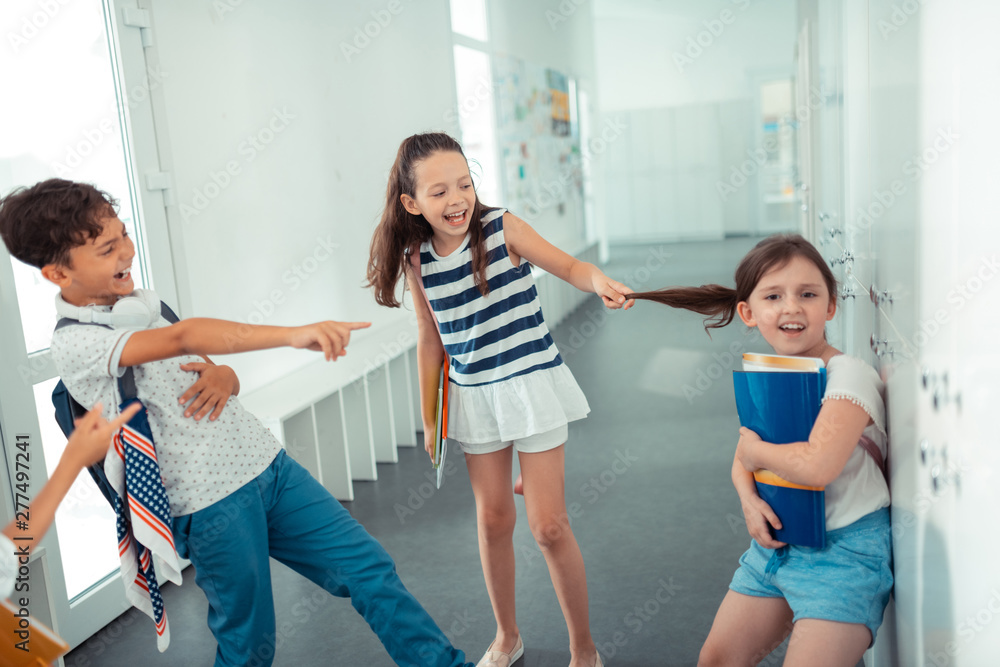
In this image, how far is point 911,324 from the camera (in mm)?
1241

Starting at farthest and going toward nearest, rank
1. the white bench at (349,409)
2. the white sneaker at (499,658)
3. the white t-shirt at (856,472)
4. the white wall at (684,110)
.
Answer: the white wall at (684,110) → the white bench at (349,409) → the white sneaker at (499,658) → the white t-shirt at (856,472)

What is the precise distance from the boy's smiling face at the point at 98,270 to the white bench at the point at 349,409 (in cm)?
148

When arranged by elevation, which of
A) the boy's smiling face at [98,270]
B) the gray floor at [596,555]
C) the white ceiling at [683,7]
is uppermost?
the white ceiling at [683,7]

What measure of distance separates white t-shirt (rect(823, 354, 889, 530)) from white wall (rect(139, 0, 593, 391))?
7.27 feet

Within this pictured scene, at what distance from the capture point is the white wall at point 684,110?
38.3 feet

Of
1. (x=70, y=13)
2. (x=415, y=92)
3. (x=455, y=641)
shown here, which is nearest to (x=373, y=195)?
(x=415, y=92)

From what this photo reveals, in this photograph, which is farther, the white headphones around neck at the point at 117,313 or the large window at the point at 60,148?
the large window at the point at 60,148

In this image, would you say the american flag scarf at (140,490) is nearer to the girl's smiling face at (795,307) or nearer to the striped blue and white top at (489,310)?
the striped blue and white top at (489,310)

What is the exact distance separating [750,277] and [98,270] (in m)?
1.18

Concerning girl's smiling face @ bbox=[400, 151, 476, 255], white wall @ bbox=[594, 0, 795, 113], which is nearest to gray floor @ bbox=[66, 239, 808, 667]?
girl's smiling face @ bbox=[400, 151, 476, 255]

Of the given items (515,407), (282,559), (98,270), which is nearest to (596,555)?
(515,407)

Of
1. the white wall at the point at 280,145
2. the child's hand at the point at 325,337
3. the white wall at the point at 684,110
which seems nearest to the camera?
the child's hand at the point at 325,337

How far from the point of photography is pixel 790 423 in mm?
1366

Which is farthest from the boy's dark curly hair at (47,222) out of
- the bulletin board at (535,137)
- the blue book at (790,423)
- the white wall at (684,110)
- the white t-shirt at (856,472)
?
the white wall at (684,110)
